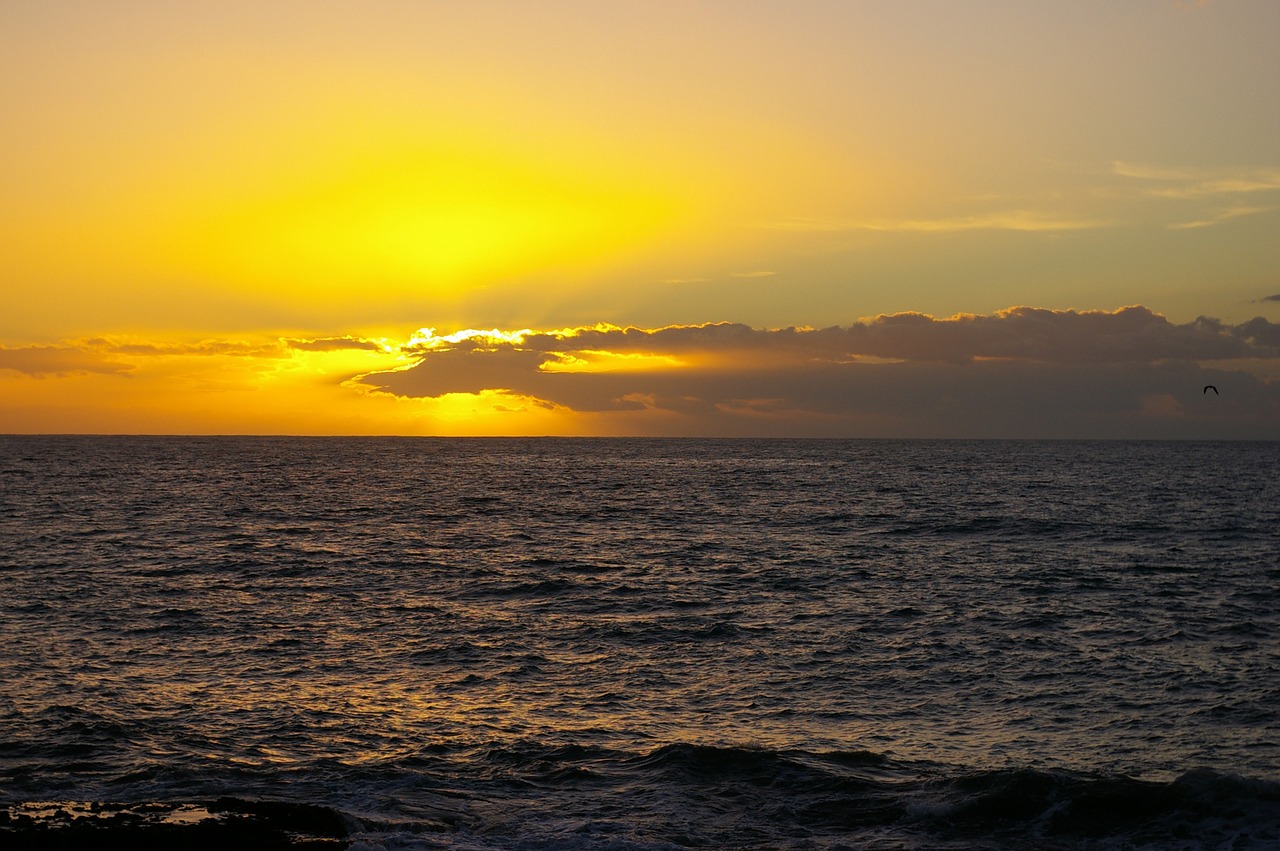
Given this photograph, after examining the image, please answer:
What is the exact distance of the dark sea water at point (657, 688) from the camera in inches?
643

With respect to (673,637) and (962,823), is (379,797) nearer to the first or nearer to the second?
(962,823)

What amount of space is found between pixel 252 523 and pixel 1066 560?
4725 centimetres

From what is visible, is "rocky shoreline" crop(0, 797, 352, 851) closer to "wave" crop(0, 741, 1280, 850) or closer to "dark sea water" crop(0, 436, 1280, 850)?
"wave" crop(0, 741, 1280, 850)

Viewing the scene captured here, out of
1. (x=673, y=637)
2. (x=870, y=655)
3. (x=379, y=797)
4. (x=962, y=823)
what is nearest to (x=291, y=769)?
(x=379, y=797)

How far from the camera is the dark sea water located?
16.3 metres

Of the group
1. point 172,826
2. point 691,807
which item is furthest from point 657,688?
point 172,826

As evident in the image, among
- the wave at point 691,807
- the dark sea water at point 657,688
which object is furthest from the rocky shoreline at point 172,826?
the dark sea water at point 657,688

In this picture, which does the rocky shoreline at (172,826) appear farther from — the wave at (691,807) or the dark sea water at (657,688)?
the dark sea water at (657,688)

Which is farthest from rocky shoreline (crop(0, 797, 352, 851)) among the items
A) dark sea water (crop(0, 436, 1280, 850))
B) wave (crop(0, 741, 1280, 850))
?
dark sea water (crop(0, 436, 1280, 850))

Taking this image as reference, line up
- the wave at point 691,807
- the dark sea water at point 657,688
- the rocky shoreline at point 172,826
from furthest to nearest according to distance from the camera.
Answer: the dark sea water at point 657,688 → the wave at point 691,807 → the rocky shoreline at point 172,826

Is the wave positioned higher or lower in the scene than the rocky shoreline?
lower

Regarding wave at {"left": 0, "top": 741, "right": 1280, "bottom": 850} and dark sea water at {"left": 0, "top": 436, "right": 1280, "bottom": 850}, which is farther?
dark sea water at {"left": 0, "top": 436, "right": 1280, "bottom": 850}

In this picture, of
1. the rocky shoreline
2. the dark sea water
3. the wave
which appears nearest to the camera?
the rocky shoreline

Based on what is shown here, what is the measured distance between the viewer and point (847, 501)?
85.6 m
